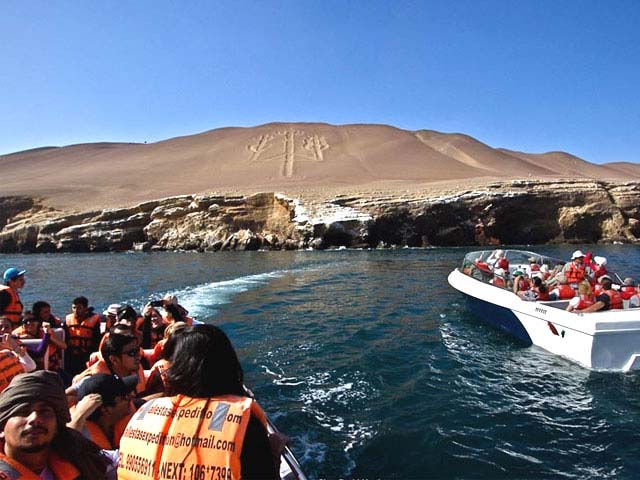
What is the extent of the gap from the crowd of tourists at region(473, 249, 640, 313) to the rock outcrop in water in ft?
88.1

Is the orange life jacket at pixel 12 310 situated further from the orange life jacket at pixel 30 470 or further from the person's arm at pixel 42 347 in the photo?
the orange life jacket at pixel 30 470

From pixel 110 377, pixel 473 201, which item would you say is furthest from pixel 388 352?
pixel 473 201

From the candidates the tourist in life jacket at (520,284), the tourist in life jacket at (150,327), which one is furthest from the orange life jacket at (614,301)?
the tourist in life jacket at (150,327)

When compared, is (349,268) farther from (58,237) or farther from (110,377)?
(58,237)

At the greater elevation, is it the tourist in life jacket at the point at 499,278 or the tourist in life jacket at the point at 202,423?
the tourist in life jacket at the point at 202,423

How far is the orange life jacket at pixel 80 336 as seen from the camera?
24.2ft

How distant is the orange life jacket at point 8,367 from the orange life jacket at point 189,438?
10.6ft

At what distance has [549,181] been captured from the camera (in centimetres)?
4709

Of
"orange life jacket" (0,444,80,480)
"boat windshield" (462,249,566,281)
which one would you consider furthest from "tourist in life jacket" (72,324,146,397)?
"boat windshield" (462,249,566,281)

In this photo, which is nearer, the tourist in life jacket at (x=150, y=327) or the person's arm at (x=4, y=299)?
the person's arm at (x=4, y=299)

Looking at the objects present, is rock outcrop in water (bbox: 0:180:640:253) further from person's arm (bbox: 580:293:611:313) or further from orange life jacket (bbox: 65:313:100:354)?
orange life jacket (bbox: 65:313:100:354)

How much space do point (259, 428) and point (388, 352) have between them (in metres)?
8.96

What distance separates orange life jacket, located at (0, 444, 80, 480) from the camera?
87.0 inches

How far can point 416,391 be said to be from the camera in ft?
27.9
